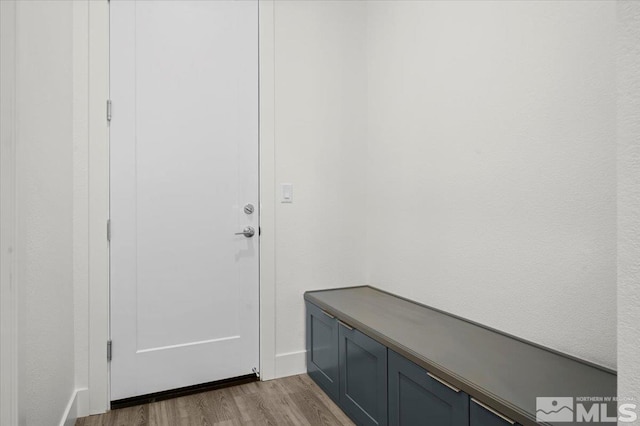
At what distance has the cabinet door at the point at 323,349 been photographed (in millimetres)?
2123

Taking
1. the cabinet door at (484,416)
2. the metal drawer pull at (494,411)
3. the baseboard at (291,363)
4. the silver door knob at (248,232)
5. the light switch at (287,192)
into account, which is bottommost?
the baseboard at (291,363)

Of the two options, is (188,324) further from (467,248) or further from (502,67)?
(502,67)

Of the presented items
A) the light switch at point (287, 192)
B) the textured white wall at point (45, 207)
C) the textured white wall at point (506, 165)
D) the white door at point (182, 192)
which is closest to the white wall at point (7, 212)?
the textured white wall at point (45, 207)

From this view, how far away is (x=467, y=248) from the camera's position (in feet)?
6.07

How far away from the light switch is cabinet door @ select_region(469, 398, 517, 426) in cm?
161

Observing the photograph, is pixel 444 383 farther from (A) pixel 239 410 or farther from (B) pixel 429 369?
(A) pixel 239 410

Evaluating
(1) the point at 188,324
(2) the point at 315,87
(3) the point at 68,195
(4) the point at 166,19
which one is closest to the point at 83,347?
(1) the point at 188,324

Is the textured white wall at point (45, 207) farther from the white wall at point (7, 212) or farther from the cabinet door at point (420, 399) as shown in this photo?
the cabinet door at point (420, 399)

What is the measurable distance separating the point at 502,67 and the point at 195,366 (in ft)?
7.51

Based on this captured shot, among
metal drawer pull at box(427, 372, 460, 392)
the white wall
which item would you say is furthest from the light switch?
the white wall

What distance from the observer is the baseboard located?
2443 mm

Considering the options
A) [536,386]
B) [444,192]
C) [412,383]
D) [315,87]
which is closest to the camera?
[536,386]

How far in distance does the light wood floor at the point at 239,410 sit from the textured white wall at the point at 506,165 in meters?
0.83

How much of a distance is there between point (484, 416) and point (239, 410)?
136 cm
